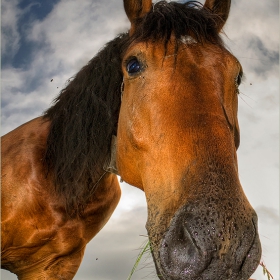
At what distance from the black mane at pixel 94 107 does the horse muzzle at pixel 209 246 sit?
178 centimetres

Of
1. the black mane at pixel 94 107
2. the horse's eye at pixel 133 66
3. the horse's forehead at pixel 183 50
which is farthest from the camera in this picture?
the black mane at pixel 94 107

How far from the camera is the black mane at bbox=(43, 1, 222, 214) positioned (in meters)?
3.37

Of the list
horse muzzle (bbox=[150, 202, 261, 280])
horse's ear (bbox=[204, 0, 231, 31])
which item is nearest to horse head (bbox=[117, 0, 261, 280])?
horse muzzle (bbox=[150, 202, 261, 280])

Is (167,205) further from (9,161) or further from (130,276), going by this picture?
(9,161)

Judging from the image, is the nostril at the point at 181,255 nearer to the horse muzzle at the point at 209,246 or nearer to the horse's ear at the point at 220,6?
the horse muzzle at the point at 209,246

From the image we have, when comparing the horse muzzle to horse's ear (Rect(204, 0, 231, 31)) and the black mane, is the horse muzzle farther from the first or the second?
horse's ear (Rect(204, 0, 231, 31))

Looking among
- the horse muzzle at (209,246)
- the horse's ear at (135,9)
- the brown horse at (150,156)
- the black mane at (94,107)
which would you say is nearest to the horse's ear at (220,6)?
the brown horse at (150,156)

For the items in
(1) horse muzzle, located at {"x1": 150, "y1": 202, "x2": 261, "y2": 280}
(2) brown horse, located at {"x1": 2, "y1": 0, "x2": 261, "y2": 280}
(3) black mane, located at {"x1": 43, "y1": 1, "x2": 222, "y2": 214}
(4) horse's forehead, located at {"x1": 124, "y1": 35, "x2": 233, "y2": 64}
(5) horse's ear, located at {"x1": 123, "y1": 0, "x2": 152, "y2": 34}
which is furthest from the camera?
(5) horse's ear, located at {"x1": 123, "y1": 0, "x2": 152, "y2": 34}

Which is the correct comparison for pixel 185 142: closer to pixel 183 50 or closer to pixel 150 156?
pixel 150 156

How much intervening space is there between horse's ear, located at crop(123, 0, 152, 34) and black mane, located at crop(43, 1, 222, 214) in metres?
0.09

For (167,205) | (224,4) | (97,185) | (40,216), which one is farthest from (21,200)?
(224,4)

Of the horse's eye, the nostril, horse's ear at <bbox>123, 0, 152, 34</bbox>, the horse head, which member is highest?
horse's ear at <bbox>123, 0, 152, 34</bbox>

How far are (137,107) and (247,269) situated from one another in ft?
5.09

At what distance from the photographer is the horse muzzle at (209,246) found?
204 cm
